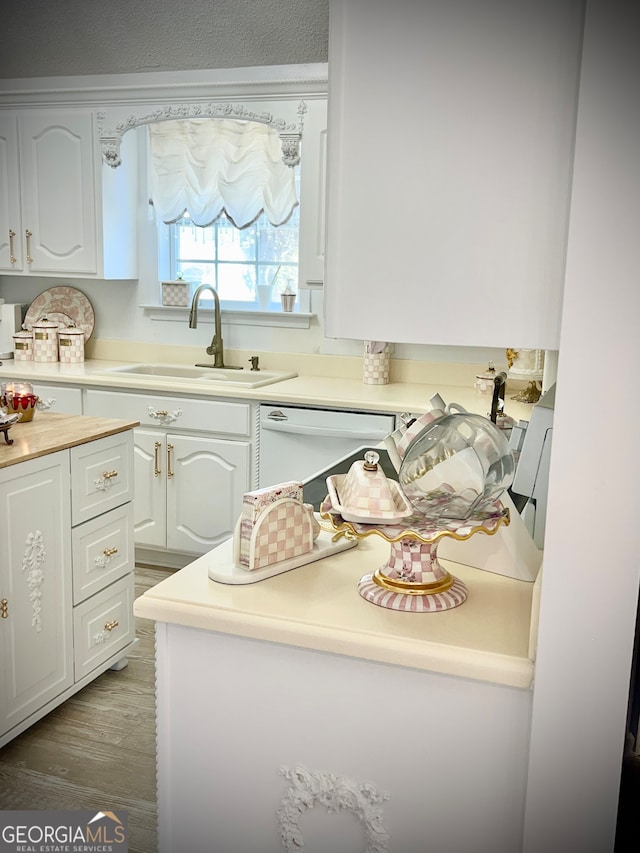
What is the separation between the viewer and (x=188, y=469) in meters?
3.91

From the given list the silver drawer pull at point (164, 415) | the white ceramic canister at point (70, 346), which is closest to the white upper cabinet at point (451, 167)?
the silver drawer pull at point (164, 415)

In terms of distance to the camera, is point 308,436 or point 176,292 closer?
point 308,436

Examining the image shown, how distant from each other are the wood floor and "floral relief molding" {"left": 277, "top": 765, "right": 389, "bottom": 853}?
0.95 meters

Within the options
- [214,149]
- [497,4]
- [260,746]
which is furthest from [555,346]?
[214,149]

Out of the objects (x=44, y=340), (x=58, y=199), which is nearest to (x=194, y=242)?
(x=58, y=199)

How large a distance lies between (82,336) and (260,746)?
11.3 feet

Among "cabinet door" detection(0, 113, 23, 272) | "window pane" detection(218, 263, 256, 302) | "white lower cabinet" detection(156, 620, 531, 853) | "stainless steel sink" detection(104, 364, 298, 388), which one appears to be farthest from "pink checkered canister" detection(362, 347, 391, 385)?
"white lower cabinet" detection(156, 620, 531, 853)

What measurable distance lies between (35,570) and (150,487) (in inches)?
57.3

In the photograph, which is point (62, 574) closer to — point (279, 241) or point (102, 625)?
point (102, 625)

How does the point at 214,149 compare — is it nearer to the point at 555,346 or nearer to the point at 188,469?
the point at 188,469

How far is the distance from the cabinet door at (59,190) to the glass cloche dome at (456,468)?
10.9 ft

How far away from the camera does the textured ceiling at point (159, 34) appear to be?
144 inches

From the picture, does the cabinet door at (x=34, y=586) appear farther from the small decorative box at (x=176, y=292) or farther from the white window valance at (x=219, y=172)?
the white window valance at (x=219, y=172)

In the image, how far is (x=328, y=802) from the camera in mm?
1359
